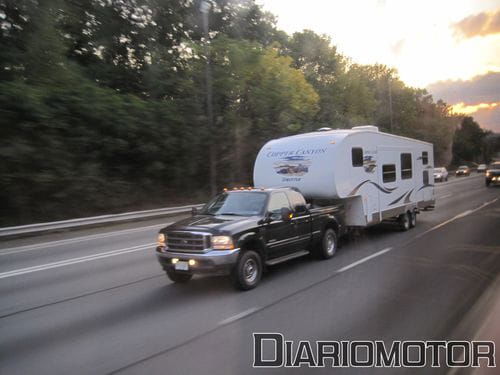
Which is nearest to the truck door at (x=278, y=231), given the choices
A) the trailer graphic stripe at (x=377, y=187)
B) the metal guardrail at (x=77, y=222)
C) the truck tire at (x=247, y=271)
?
the truck tire at (x=247, y=271)

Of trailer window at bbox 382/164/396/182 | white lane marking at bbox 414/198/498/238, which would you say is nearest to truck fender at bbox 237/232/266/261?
trailer window at bbox 382/164/396/182

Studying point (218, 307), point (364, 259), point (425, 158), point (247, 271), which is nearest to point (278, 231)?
point (247, 271)

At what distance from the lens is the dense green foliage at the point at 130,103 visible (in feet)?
60.6

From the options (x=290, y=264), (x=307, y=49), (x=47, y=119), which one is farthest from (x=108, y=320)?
(x=307, y=49)

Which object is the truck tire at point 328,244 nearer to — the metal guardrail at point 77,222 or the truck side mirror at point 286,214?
the truck side mirror at point 286,214

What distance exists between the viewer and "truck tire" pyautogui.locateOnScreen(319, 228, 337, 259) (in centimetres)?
991

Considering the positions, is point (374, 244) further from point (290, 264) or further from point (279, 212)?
point (279, 212)

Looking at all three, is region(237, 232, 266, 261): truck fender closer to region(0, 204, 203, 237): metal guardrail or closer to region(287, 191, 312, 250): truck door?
region(287, 191, 312, 250): truck door

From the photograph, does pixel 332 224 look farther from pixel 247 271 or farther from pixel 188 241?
pixel 188 241

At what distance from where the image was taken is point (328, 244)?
10.2 meters

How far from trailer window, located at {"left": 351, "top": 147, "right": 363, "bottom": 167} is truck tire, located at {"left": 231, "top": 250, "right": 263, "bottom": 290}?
4552 millimetres

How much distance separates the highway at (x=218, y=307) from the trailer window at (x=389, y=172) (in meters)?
2.22

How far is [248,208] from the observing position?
8.62 m

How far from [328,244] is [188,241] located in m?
3.77
